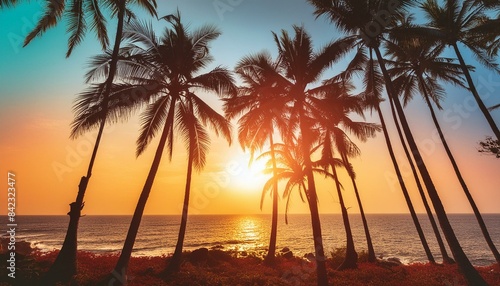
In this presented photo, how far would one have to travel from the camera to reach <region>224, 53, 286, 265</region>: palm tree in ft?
43.6

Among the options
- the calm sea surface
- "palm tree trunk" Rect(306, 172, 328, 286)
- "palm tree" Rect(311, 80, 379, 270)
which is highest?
"palm tree" Rect(311, 80, 379, 270)

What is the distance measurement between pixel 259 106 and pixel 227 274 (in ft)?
29.2

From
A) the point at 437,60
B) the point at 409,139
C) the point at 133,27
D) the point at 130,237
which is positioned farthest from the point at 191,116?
the point at 437,60

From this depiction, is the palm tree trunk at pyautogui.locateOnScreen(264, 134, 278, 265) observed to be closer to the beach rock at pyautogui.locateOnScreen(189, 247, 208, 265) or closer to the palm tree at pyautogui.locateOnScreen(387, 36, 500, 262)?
the beach rock at pyautogui.locateOnScreen(189, 247, 208, 265)

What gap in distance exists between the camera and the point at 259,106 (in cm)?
1357

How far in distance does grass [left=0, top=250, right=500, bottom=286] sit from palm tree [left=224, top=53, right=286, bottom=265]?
112 inches

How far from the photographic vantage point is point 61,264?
31.1 feet

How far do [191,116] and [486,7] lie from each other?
16.8 metres

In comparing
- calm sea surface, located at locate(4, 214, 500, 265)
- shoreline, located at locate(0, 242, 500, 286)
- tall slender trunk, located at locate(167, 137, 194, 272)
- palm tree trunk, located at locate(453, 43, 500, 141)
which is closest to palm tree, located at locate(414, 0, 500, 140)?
palm tree trunk, located at locate(453, 43, 500, 141)

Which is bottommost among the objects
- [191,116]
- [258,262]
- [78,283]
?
[258,262]

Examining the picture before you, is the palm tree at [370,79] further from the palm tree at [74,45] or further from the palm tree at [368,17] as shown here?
the palm tree at [74,45]

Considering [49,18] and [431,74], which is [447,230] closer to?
[431,74]

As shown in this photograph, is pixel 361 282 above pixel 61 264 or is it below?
below

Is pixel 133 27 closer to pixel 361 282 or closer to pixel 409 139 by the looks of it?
pixel 409 139
